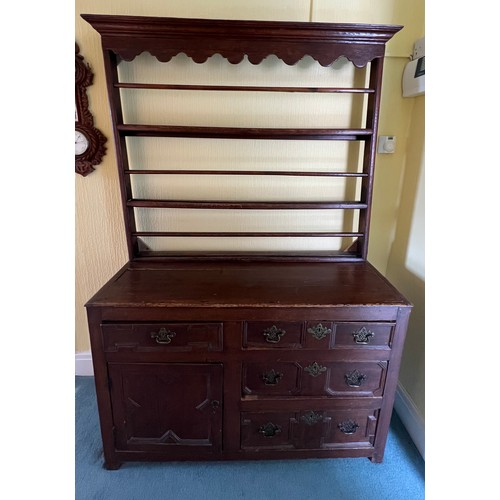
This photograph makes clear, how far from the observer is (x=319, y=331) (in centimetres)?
113

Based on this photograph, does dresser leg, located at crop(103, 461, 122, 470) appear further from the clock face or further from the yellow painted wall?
the clock face

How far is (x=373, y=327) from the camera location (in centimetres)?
114

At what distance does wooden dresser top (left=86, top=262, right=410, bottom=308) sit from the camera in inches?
43.7

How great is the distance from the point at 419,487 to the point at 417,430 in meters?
0.23

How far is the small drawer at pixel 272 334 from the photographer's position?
3.70 ft

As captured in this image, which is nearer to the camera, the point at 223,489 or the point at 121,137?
the point at 223,489

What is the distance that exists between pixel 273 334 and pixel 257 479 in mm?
655

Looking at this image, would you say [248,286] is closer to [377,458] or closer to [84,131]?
[377,458]

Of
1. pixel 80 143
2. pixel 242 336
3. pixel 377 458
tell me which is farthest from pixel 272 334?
pixel 80 143

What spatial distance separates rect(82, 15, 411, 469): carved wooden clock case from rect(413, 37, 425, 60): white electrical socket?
0.19 meters

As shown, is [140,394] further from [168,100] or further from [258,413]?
→ [168,100]

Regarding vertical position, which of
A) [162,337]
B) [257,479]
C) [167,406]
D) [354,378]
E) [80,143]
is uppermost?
[80,143]

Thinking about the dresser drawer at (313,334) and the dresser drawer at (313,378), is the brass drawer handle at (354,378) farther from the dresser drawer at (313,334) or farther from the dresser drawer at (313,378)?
the dresser drawer at (313,334)
